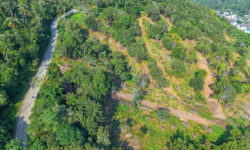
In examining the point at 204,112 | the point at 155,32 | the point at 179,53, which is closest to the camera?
the point at 204,112

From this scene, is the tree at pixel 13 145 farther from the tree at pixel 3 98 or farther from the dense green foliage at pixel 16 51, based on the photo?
the tree at pixel 3 98

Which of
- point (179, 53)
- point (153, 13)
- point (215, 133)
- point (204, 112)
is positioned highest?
point (153, 13)

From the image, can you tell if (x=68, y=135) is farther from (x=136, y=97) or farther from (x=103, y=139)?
(x=136, y=97)

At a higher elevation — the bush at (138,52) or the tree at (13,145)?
the bush at (138,52)

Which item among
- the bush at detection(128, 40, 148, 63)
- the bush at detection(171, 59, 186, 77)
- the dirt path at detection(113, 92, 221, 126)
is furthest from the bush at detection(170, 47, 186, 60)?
the dirt path at detection(113, 92, 221, 126)

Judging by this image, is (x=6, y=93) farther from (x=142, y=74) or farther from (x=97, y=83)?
(x=142, y=74)

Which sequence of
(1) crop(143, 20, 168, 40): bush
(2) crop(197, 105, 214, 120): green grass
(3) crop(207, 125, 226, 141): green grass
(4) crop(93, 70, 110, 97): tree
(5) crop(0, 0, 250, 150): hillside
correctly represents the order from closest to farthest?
(5) crop(0, 0, 250, 150): hillside → (4) crop(93, 70, 110, 97): tree → (3) crop(207, 125, 226, 141): green grass → (2) crop(197, 105, 214, 120): green grass → (1) crop(143, 20, 168, 40): bush

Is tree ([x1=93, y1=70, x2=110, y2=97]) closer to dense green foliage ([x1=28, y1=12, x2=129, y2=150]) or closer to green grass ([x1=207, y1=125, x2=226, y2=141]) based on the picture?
dense green foliage ([x1=28, y1=12, x2=129, y2=150])

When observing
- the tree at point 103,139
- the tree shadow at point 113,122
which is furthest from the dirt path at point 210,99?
the tree at point 103,139

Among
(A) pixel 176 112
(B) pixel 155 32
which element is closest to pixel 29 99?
(A) pixel 176 112
